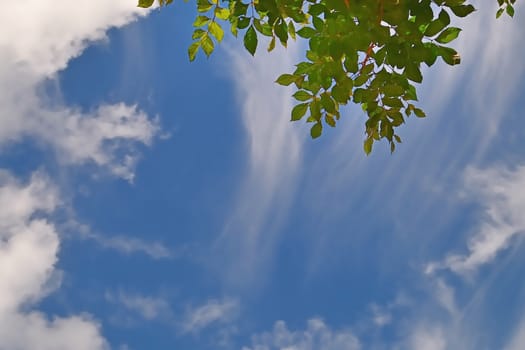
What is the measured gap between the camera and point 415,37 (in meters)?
2.83

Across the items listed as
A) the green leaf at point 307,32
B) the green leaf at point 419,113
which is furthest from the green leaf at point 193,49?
the green leaf at point 419,113

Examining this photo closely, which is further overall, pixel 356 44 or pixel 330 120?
pixel 330 120

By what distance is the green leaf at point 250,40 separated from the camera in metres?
3.22

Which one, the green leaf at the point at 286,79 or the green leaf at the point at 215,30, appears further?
the green leaf at the point at 215,30

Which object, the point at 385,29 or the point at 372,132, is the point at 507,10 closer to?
the point at 372,132

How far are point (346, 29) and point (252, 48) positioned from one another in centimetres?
68

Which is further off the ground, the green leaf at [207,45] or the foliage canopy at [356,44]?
the green leaf at [207,45]

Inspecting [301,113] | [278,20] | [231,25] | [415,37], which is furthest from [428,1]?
[231,25]

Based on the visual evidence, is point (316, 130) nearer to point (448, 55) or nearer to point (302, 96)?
point (302, 96)

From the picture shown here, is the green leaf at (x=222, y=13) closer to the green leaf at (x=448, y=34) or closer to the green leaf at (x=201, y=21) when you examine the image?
the green leaf at (x=201, y=21)

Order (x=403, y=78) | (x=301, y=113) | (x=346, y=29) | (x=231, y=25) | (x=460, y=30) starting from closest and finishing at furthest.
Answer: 1. (x=346, y=29)
2. (x=460, y=30)
3. (x=403, y=78)
4. (x=301, y=113)
5. (x=231, y=25)

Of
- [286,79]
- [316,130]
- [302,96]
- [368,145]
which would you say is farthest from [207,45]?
[368,145]

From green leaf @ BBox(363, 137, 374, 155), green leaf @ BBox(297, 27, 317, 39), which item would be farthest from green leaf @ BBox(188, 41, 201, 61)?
green leaf @ BBox(363, 137, 374, 155)

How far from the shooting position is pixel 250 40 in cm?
323
